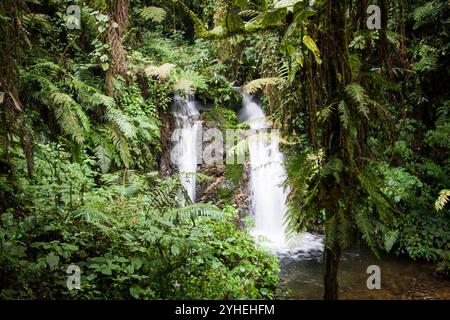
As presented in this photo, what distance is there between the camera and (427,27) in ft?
23.9

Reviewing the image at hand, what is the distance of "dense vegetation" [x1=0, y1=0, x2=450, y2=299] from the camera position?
7.03ft

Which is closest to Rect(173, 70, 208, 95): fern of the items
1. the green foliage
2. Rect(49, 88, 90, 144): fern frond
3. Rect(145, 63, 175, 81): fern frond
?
Rect(145, 63, 175, 81): fern frond

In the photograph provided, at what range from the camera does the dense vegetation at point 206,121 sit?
7.03ft

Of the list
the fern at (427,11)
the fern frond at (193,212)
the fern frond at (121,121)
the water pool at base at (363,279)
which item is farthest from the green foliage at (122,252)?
the fern at (427,11)

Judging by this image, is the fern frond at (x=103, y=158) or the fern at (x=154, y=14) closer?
the fern frond at (x=103, y=158)

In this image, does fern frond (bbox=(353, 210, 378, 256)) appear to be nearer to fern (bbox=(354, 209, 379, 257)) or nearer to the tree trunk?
fern (bbox=(354, 209, 379, 257))

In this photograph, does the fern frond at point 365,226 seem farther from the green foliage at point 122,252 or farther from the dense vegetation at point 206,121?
the green foliage at point 122,252

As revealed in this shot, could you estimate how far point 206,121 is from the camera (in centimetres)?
880
